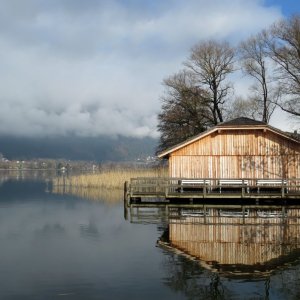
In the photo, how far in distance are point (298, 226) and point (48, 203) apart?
19874 mm

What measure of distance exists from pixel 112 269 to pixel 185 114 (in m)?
39.6

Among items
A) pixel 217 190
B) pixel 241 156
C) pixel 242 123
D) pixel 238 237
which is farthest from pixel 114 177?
pixel 238 237

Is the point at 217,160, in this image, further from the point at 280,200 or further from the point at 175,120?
the point at 175,120

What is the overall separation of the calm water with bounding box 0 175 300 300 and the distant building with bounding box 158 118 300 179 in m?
12.7

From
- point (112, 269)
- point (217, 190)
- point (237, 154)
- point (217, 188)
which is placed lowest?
point (112, 269)

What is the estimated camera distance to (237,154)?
112ft

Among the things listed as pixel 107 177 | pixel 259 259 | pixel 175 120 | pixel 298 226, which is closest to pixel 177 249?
pixel 259 259

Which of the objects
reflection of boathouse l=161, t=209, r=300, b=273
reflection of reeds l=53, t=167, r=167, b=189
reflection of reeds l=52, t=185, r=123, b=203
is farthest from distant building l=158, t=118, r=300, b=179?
reflection of reeds l=53, t=167, r=167, b=189

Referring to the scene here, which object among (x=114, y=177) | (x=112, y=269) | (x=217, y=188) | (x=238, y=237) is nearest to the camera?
(x=112, y=269)

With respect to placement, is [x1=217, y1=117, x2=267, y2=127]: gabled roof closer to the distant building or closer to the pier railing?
the distant building

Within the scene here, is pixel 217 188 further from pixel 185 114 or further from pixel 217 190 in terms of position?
pixel 185 114

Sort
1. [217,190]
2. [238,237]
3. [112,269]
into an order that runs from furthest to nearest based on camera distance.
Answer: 1. [217,190]
2. [238,237]
3. [112,269]

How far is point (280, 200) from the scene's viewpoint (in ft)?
100.0

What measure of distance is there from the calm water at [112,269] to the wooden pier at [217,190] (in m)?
8.68
